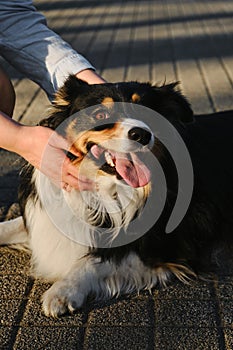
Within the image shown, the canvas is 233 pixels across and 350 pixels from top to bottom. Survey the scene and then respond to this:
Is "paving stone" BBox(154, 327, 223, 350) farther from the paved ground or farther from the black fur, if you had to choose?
the black fur

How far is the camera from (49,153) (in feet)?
10.00

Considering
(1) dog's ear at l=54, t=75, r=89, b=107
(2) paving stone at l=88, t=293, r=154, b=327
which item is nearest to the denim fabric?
(1) dog's ear at l=54, t=75, r=89, b=107

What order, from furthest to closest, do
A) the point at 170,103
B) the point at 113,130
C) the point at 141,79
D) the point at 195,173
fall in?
the point at 141,79, the point at 195,173, the point at 170,103, the point at 113,130

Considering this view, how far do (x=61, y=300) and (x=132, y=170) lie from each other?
0.70 metres

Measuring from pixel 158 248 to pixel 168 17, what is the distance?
7.94 m

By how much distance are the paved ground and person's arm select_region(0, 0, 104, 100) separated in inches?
23.5

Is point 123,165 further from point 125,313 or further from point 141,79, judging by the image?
point 141,79

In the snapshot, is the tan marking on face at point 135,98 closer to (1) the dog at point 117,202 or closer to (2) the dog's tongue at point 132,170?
(1) the dog at point 117,202

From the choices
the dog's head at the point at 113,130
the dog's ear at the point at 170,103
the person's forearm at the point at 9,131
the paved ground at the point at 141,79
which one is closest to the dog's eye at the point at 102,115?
the dog's head at the point at 113,130

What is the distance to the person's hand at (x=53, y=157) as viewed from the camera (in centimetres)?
306

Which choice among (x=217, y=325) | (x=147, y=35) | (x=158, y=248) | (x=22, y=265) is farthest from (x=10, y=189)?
(x=147, y=35)

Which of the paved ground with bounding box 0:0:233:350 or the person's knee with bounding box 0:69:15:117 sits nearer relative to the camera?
the paved ground with bounding box 0:0:233:350

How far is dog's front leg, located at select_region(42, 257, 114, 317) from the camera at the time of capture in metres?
3.03

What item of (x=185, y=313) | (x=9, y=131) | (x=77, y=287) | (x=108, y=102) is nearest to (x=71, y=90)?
(x=108, y=102)
